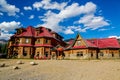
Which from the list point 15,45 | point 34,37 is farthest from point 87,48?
point 15,45

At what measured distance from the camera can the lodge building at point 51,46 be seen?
49062mm

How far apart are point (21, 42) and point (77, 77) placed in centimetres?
4087

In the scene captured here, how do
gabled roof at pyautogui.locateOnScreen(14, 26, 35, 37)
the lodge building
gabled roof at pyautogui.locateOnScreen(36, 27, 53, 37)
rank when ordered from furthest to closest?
1. gabled roof at pyautogui.locateOnScreen(36, 27, 53, 37)
2. gabled roof at pyautogui.locateOnScreen(14, 26, 35, 37)
3. the lodge building

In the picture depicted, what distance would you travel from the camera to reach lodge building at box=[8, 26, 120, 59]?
49062 millimetres

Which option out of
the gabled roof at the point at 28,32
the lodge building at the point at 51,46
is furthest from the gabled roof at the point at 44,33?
the gabled roof at the point at 28,32

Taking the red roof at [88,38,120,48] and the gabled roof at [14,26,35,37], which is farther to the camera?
the gabled roof at [14,26,35,37]

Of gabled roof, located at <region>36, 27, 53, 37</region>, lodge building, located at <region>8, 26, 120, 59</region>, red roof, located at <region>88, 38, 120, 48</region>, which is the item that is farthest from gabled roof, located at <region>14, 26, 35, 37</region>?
red roof, located at <region>88, 38, 120, 48</region>

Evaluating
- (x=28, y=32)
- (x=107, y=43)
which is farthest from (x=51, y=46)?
(x=107, y=43)

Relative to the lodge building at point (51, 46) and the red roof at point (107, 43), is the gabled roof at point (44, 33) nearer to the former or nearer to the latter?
the lodge building at point (51, 46)

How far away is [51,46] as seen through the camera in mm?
55312

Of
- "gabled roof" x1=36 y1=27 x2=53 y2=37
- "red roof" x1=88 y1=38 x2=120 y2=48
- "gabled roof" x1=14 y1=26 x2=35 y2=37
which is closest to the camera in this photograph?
"red roof" x1=88 y1=38 x2=120 y2=48

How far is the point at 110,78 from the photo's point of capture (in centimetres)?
1598

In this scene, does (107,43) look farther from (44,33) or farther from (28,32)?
(28,32)

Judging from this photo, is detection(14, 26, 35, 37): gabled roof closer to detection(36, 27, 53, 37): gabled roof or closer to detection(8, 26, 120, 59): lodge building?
detection(8, 26, 120, 59): lodge building
